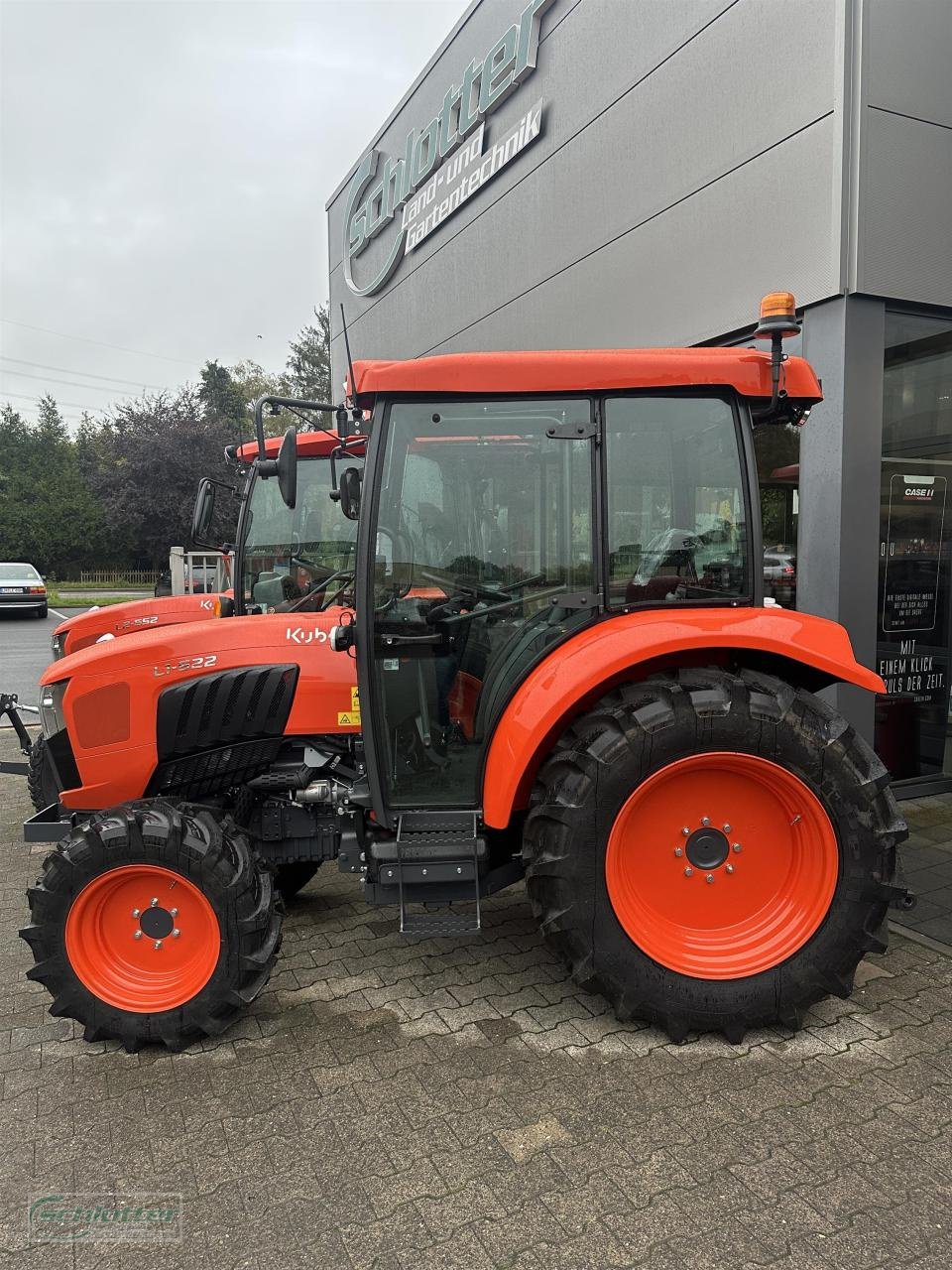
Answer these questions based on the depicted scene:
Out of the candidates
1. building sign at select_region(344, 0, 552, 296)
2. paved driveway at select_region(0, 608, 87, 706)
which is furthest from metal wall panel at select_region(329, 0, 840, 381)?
paved driveway at select_region(0, 608, 87, 706)

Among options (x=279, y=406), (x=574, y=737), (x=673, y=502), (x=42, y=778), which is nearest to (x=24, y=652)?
(x=42, y=778)

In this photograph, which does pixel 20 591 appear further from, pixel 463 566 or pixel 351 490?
pixel 463 566

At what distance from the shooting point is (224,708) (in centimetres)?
313

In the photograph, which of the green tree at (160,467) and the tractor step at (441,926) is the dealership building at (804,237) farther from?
the green tree at (160,467)

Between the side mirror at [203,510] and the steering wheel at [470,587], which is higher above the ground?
the side mirror at [203,510]

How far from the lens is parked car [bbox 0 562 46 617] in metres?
20.7

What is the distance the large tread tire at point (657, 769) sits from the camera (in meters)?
2.63

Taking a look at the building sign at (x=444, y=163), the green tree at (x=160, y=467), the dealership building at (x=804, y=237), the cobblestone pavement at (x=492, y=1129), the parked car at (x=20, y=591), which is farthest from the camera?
the green tree at (x=160, y=467)

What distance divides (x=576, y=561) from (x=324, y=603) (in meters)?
1.72

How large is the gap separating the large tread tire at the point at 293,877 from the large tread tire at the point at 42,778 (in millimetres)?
1008

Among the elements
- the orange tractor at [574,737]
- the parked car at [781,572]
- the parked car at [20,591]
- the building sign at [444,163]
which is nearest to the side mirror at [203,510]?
the orange tractor at [574,737]

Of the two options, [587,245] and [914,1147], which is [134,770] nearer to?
[914,1147]

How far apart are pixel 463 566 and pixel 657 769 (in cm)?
93

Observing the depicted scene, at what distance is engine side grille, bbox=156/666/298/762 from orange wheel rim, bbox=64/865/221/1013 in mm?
529
